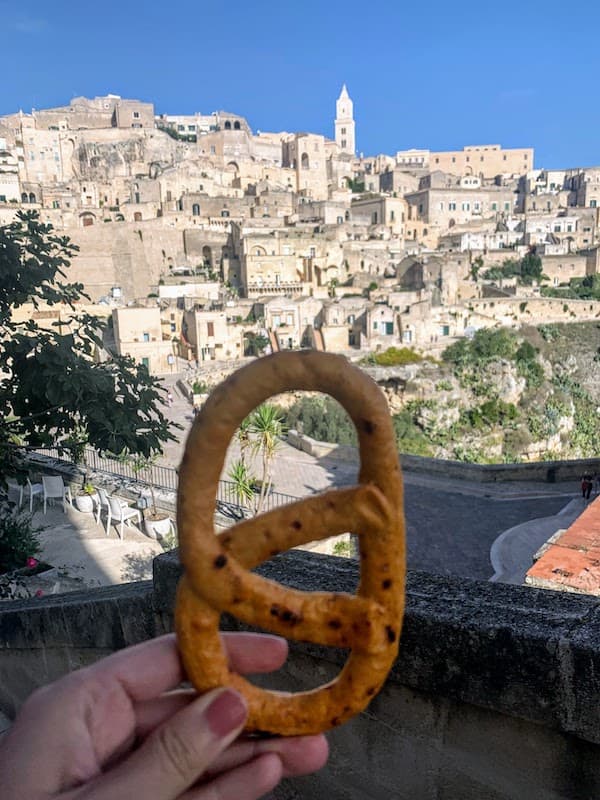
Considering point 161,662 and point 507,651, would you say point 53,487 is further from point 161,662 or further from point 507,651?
point 507,651

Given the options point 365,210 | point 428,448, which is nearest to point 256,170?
point 365,210

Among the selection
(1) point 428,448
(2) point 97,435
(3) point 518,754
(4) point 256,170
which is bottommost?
(1) point 428,448

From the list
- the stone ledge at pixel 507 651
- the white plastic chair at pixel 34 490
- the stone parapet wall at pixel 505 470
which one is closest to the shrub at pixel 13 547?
the white plastic chair at pixel 34 490

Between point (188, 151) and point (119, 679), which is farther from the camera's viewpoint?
point (188, 151)

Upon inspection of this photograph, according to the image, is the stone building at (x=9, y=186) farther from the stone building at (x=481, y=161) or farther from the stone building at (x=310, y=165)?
the stone building at (x=481, y=161)

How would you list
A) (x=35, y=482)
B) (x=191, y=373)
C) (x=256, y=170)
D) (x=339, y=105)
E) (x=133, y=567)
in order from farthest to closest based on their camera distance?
1. (x=339, y=105)
2. (x=256, y=170)
3. (x=191, y=373)
4. (x=35, y=482)
5. (x=133, y=567)

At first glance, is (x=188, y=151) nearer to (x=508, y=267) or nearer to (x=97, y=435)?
(x=508, y=267)

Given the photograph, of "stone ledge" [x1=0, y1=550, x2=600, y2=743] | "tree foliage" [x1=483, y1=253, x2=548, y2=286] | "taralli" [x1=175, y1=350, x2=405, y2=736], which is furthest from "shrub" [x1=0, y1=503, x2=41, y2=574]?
"tree foliage" [x1=483, y1=253, x2=548, y2=286]
